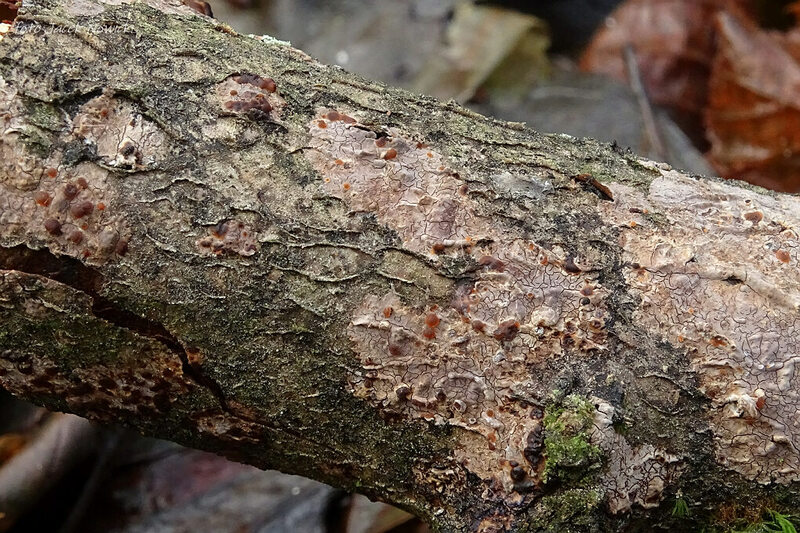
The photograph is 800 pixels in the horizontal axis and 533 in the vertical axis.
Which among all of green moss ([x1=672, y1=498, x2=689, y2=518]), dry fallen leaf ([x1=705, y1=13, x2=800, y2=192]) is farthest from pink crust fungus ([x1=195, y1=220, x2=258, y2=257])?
dry fallen leaf ([x1=705, y1=13, x2=800, y2=192])

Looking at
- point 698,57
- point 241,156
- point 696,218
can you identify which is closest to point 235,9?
point 698,57

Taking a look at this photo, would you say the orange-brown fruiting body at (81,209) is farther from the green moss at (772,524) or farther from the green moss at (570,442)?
the green moss at (772,524)

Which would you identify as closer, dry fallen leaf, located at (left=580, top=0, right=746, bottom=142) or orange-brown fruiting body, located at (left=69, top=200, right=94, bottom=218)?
orange-brown fruiting body, located at (left=69, top=200, right=94, bottom=218)

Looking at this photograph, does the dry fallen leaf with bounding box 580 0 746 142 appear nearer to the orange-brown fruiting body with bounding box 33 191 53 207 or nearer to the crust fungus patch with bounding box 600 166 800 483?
the crust fungus patch with bounding box 600 166 800 483

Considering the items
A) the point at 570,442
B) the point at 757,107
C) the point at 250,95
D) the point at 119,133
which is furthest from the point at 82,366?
the point at 757,107

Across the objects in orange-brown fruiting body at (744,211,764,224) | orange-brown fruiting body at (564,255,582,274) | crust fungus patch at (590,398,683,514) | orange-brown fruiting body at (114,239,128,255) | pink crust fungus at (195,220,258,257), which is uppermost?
orange-brown fruiting body at (114,239,128,255)

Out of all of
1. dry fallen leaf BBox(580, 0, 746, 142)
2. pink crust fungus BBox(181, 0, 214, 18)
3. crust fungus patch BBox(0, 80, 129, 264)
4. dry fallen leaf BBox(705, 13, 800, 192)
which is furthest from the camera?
dry fallen leaf BBox(580, 0, 746, 142)

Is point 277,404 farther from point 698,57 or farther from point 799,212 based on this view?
point 698,57

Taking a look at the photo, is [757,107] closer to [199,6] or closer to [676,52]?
[676,52]
